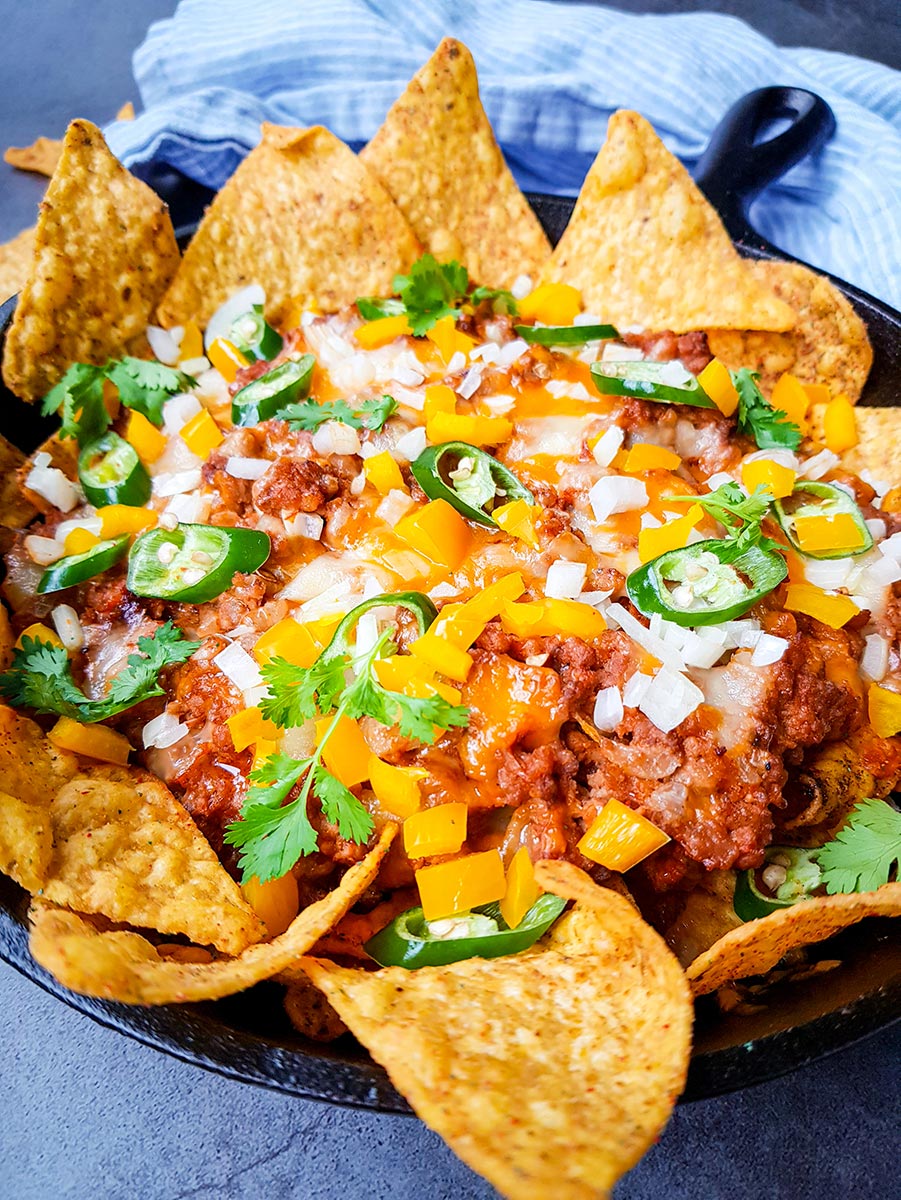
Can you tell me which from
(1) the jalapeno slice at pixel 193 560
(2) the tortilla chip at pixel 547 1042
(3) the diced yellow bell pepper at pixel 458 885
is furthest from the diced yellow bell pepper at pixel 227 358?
(2) the tortilla chip at pixel 547 1042

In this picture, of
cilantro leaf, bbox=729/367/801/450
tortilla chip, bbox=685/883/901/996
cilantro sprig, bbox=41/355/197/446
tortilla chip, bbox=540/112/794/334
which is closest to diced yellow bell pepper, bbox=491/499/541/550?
cilantro leaf, bbox=729/367/801/450

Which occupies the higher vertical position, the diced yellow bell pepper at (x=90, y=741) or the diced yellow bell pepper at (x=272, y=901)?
the diced yellow bell pepper at (x=90, y=741)

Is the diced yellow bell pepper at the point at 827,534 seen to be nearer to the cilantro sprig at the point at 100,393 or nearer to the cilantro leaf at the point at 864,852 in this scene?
the cilantro leaf at the point at 864,852

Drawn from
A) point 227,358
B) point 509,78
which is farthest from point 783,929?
point 509,78

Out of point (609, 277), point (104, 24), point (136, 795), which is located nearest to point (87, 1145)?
point (136, 795)

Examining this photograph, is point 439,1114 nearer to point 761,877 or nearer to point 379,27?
point 761,877
